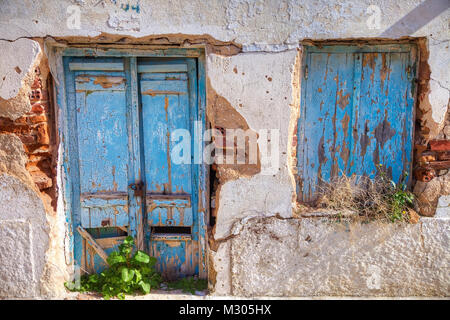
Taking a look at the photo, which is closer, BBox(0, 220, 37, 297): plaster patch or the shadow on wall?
the shadow on wall

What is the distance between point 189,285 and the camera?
362 centimetres

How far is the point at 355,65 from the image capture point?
3.37 meters

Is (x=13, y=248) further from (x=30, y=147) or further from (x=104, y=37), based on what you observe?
(x=104, y=37)

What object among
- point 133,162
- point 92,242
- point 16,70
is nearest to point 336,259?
point 133,162

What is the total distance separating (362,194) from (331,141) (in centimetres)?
56

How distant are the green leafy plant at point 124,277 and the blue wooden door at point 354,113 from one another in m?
1.61

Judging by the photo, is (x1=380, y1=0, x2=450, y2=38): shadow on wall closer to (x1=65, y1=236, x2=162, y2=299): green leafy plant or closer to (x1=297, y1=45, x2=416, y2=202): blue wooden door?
(x1=297, y1=45, x2=416, y2=202): blue wooden door

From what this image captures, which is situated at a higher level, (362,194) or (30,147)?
(30,147)

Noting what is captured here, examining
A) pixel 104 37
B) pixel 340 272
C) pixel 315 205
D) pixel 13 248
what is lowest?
pixel 340 272

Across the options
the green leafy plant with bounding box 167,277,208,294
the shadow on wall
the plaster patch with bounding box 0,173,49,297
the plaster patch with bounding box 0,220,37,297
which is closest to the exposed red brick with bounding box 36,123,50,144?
the plaster patch with bounding box 0,173,49,297

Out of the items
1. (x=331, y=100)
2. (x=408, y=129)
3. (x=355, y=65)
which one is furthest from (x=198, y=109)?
(x=408, y=129)

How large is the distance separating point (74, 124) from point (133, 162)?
2.12 ft

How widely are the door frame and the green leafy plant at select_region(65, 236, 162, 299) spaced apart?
0.21m

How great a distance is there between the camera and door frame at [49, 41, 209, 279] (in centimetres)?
336
